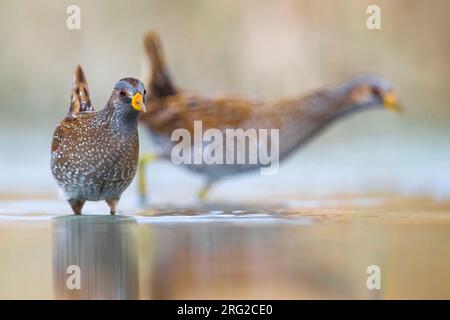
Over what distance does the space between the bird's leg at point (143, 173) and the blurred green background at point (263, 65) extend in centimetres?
24

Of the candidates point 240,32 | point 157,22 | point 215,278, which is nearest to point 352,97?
point 240,32

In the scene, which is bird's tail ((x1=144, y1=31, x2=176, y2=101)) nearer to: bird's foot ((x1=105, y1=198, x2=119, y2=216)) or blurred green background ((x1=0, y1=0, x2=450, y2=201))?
blurred green background ((x1=0, y1=0, x2=450, y2=201))

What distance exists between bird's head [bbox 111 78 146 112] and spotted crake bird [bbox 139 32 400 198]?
68cm

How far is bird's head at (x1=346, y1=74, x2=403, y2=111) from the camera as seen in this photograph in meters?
3.07

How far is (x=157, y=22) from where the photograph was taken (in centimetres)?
352

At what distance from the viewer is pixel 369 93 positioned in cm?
309

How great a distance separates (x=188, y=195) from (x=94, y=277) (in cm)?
138

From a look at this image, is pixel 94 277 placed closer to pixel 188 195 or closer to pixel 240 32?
pixel 188 195

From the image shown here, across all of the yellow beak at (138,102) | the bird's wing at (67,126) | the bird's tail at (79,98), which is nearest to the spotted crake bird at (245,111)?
the bird's tail at (79,98)

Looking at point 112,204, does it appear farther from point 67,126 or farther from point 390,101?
point 390,101

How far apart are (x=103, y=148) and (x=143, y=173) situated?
748 mm

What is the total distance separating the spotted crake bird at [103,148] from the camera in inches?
90.4

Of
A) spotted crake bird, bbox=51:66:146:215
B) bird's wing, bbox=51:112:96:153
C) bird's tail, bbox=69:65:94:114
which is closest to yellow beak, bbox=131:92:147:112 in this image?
spotted crake bird, bbox=51:66:146:215

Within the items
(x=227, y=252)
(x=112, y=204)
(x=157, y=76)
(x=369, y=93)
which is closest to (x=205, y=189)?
(x=157, y=76)
